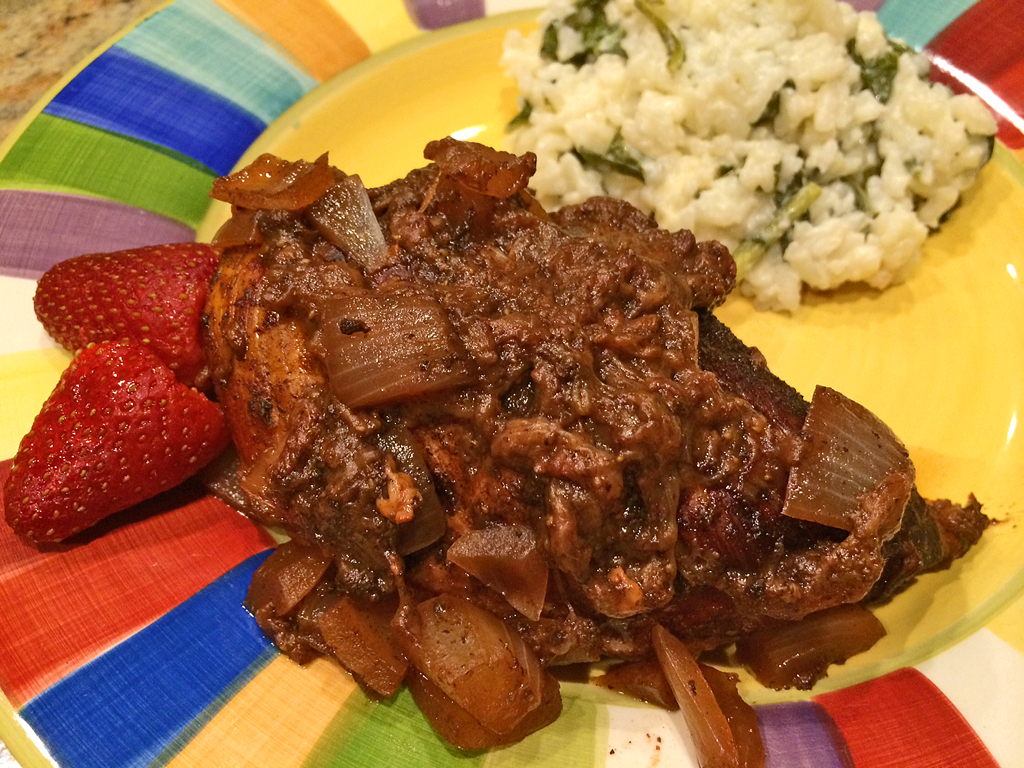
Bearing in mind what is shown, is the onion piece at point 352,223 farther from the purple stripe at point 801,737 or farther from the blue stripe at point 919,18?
the blue stripe at point 919,18

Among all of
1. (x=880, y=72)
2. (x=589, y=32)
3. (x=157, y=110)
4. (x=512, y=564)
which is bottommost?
(x=512, y=564)

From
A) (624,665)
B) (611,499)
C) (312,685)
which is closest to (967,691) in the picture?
(624,665)

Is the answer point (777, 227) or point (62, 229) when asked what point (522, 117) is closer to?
point (777, 227)

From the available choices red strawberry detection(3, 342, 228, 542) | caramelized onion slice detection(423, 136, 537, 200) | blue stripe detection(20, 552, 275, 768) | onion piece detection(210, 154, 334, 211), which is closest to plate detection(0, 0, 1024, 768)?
blue stripe detection(20, 552, 275, 768)

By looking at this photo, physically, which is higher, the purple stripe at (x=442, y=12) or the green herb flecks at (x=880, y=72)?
the green herb flecks at (x=880, y=72)

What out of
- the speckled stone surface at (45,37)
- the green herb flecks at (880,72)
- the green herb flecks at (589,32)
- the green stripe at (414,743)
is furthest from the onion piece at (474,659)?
the speckled stone surface at (45,37)

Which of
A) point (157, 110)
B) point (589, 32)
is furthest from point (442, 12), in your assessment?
point (157, 110)

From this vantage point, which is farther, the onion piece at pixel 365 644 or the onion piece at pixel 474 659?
the onion piece at pixel 365 644
